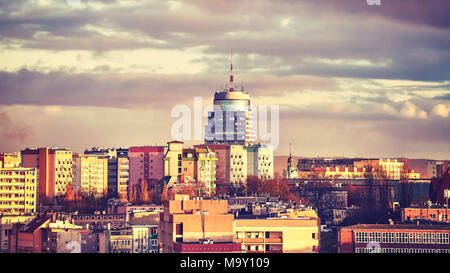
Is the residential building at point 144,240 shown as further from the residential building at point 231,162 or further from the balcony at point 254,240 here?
the residential building at point 231,162

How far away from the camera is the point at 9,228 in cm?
3344

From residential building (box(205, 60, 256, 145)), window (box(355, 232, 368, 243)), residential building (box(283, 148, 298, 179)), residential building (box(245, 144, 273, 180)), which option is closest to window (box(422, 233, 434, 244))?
window (box(355, 232, 368, 243))

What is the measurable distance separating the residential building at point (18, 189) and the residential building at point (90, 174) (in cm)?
760

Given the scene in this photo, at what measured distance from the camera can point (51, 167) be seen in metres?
52.9

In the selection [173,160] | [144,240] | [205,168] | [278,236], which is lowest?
[144,240]

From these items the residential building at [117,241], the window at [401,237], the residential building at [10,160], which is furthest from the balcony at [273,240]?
the residential building at [10,160]

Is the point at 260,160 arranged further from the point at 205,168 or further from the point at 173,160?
the point at 173,160

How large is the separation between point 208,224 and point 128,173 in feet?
117

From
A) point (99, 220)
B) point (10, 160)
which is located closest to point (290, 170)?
point (10, 160)

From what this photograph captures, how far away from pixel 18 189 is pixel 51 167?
274 inches

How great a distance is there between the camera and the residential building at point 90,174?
2222 inches

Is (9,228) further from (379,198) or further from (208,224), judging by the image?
(379,198)

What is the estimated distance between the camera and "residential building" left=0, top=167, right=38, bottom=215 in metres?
45.1
